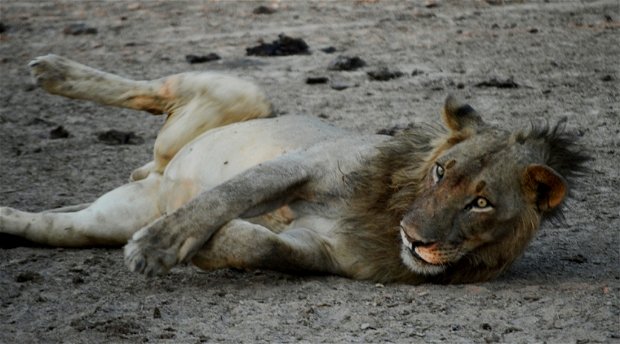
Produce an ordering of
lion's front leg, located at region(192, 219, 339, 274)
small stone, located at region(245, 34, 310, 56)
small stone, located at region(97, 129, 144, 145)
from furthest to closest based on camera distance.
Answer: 1. small stone, located at region(245, 34, 310, 56)
2. small stone, located at region(97, 129, 144, 145)
3. lion's front leg, located at region(192, 219, 339, 274)

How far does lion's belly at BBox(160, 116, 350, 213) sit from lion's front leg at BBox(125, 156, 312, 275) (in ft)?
1.12

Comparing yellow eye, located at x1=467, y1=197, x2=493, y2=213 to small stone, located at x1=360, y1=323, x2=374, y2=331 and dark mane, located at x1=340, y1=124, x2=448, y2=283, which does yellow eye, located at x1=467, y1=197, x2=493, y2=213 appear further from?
small stone, located at x1=360, y1=323, x2=374, y2=331

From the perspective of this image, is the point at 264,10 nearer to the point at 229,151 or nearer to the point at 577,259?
the point at 229,151

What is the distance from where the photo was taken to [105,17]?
11891 mm

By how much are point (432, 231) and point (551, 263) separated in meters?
0.98

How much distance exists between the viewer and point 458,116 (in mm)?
4926

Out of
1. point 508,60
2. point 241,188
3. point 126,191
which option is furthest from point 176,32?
point 241,188

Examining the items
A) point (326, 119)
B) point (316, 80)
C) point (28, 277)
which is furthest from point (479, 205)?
point (316, 80)

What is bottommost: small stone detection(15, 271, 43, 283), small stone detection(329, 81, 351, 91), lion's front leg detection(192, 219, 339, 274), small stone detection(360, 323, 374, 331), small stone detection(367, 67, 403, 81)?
small stone detection(329, 81, 351, 91)

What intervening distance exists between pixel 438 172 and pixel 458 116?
341mm

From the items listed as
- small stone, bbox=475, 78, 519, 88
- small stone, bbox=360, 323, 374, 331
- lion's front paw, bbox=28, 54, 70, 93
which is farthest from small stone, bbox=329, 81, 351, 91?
small stone, bbox=360, 323, 374, 331

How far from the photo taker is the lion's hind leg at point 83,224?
18.2 feet

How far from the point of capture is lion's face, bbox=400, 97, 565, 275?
4.50 metres

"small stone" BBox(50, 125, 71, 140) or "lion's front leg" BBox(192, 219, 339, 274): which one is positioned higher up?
"lion's front leg" BBox(192, 219, 339, 274)
